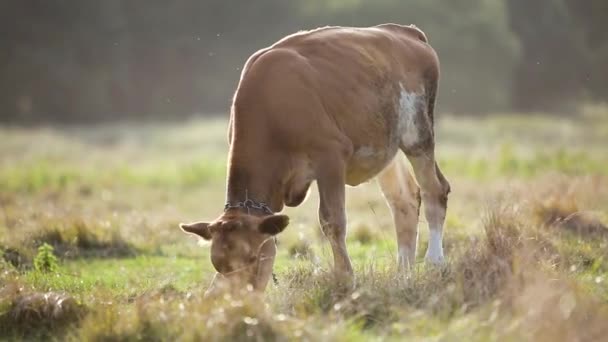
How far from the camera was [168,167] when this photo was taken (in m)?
27.8

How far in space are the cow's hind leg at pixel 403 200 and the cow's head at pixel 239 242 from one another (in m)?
2.96

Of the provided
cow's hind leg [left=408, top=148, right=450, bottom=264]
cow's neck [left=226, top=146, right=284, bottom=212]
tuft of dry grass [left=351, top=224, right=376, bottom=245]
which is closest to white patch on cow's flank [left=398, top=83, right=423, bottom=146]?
cow's hind leg [left=408, top=148, right=450, bottom=264]

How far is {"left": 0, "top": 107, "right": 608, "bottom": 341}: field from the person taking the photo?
6.75 meters

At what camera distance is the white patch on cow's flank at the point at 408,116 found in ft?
32.6

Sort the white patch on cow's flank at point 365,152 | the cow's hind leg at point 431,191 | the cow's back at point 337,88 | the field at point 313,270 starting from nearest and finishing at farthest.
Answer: the field at point 313,270 → the cow's back at point 337,88 → the white patch on cow's flank at point 365,152 → the cow's hind leg at point 431,191

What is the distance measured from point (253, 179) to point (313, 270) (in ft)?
3.05

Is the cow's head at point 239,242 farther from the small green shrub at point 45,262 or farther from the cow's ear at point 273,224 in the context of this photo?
the small green shrub at point 45,262

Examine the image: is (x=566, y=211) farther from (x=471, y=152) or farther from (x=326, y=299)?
(x=471, y=152)

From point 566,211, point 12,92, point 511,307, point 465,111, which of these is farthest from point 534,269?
point 12,92

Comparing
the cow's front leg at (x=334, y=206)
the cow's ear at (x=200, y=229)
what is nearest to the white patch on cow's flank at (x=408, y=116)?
the cow's front leg at (x=334, y=206)

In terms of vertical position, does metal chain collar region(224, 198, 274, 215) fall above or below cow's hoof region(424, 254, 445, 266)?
above

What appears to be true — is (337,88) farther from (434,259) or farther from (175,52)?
(175,52)

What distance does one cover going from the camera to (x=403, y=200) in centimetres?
1077

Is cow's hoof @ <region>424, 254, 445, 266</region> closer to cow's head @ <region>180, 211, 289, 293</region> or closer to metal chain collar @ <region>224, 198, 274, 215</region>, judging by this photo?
metal chain collar @ <region>224, 198, 274, 215</region>
